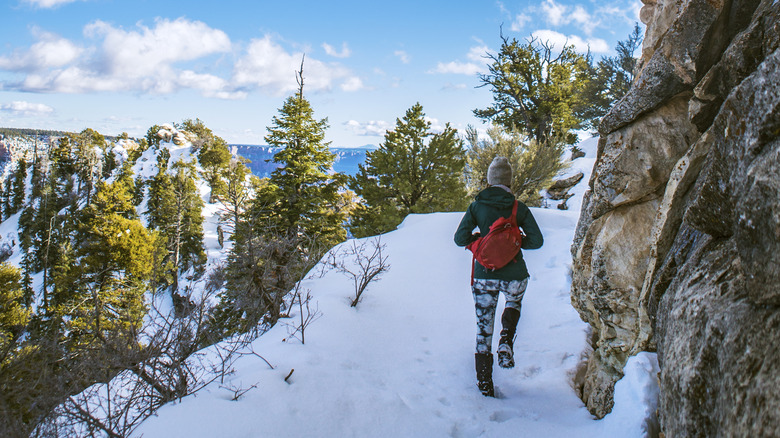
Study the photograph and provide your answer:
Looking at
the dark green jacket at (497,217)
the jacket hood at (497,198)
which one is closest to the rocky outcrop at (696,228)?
the dark green jacket at (497,217)

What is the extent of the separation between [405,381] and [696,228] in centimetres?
273

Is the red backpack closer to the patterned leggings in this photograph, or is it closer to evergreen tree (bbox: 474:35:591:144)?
the patterned leggings

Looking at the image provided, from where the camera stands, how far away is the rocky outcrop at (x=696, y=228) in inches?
52.3

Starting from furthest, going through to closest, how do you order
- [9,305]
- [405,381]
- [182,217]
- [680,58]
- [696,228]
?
[182,217]
[9,305]
[405,381]
[680,58]
[696,228]

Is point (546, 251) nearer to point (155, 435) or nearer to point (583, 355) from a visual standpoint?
point (583, 355)

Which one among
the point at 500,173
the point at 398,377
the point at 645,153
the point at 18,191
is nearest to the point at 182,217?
the point at 398,377

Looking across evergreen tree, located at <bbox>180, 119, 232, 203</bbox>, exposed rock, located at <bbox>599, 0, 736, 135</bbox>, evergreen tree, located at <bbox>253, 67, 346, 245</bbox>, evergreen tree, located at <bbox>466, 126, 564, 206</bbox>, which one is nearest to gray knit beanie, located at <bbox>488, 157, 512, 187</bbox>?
exposed rock, located at <bbox>599, 0, 736, 135</bbox>

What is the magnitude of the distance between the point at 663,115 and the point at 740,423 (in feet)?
9.14

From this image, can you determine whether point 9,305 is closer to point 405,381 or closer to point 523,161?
point 405,381

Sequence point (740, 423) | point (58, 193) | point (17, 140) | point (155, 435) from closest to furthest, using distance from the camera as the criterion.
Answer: point (740, 423) → point (155, 435) → point (58, 193) → point (17, 140)

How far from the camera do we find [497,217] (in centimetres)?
342

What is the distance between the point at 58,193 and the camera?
1924 inches

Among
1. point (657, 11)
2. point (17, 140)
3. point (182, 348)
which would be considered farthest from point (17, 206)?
point (17, 140)

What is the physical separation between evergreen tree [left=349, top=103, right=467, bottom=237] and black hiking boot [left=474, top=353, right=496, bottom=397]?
13.1m
